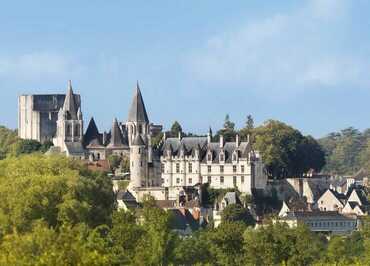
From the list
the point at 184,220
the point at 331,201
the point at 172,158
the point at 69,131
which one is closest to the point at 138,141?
the point at 172,158

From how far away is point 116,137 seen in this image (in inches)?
5325

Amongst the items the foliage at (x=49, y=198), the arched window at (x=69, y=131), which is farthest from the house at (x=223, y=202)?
the foliage at (x=49, y=198)

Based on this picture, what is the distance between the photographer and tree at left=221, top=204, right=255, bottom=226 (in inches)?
4500

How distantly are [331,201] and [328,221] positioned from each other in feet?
32.7

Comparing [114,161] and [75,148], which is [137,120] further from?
[75,148]

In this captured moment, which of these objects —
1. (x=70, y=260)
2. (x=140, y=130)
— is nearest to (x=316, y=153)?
(x=140, y=130)

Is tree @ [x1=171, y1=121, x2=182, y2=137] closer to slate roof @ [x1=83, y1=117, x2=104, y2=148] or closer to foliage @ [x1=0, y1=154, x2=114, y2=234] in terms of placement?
slate roof @ [x1=83, y1=117, x2=104, y2=148]

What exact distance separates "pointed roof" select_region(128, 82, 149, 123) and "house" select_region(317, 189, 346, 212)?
47.8 feet

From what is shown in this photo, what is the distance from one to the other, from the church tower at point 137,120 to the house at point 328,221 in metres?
13.8

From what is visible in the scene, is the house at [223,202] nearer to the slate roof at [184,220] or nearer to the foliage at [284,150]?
the slate roof at [184,220]

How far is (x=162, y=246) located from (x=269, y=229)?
34.8ft

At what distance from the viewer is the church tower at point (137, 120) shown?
130125mm

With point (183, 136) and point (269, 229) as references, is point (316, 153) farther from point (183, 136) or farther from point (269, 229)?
point (269, 229)

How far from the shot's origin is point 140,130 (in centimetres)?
13025
